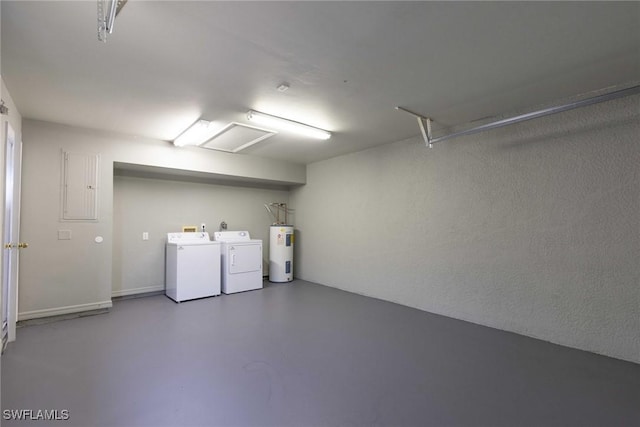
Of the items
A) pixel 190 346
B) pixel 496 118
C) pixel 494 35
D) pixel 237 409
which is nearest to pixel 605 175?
pixel 496 118

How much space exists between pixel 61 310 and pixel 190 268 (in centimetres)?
157

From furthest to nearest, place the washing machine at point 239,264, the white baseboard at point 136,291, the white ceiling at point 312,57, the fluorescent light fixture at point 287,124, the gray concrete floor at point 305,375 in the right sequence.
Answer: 1. the washing machine at point 239,264
2. the white baseboard at point 136,291
3. the fluorescent light fixture at point 287,124
4. the gray concrete floor at point 305,375
5. the white ceiling at point 312,57

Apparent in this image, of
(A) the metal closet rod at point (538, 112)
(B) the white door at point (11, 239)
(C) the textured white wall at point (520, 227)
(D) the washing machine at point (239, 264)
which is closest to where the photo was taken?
(A) the metal closet rod at point (538, 112)

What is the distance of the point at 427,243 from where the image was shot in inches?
166

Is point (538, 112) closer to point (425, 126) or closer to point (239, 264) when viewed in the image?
point (425, 126)

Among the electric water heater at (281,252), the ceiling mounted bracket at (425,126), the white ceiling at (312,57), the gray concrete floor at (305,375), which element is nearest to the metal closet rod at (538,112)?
the ceiling mounted bracket at (425,126)

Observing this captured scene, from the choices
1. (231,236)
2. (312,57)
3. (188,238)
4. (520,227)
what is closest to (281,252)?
(231,236)

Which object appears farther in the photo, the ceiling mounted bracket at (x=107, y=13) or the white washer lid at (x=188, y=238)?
the white washer lid at (x=188, y=238)

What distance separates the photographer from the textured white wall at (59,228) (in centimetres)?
361

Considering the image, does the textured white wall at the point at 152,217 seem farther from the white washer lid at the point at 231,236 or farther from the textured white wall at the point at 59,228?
the textured white wall at the point at 59,228

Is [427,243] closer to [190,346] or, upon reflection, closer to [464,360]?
[464,360]

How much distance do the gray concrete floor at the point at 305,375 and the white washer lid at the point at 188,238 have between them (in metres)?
1.46

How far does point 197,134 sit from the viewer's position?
13.4 ft

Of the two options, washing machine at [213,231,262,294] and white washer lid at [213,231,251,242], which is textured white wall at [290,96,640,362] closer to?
washing machine at [213,231,262,294]
